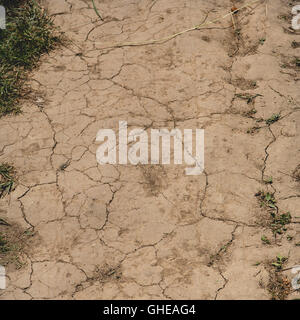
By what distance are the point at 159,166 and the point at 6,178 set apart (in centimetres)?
116

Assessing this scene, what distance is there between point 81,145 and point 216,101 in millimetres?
1168

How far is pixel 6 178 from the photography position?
2.70 metres

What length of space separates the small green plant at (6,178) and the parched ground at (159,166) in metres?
0.06

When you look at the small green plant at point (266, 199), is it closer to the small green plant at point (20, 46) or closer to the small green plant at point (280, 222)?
the small green plant at point (280, 222)

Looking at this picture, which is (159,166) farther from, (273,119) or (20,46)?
(20,46)

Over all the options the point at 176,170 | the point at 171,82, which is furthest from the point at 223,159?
the point at 171,82

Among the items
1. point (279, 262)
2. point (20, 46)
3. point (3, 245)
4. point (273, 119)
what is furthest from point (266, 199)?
point (20, 46)

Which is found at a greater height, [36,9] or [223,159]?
[36,9]

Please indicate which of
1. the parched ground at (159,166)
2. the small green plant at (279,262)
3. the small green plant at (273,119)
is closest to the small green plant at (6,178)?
the parched ground at (159,166)

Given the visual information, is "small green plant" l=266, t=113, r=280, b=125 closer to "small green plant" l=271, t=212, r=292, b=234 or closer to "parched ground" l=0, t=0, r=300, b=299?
"parched ground" l=0, t=0, r=300, b=299

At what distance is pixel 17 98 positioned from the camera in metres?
3.17

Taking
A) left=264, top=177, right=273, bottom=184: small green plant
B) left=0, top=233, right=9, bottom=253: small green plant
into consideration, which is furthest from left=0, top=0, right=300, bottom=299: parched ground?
left=0, top=233, right=9, bottom=253: small green plant
